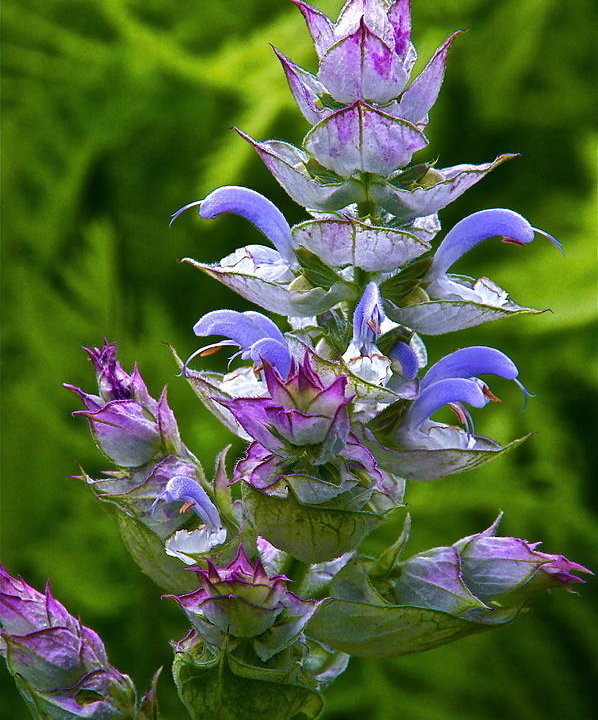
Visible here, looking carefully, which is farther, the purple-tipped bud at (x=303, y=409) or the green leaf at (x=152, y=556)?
the green leaf at (x=152, y=556)

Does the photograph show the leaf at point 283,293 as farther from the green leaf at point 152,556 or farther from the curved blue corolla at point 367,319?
the green leaf at point 152,556

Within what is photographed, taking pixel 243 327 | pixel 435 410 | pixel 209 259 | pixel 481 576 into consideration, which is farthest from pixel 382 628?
pixel 209 259

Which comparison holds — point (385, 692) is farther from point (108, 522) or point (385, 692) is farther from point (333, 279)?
point (333, 279)

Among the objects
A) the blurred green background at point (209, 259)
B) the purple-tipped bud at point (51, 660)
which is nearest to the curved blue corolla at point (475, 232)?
the purple-tipped bud at point (51, 660)

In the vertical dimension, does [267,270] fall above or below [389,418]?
above

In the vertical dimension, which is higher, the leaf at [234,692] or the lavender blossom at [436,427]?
the lavender blossom at [436,427]

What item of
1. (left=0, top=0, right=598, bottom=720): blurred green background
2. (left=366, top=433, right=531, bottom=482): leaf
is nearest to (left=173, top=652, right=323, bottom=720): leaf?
(left=366, top=433, right=531, bottom=482): leaf

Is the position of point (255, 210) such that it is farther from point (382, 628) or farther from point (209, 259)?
point (209, 259)
